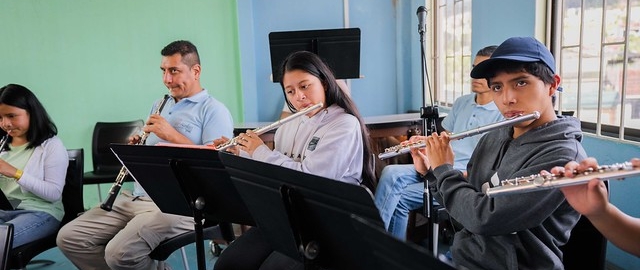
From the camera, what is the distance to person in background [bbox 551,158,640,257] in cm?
98

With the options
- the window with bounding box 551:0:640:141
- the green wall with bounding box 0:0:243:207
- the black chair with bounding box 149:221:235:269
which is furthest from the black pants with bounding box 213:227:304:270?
the green wall with bounding box 0:0:243:207

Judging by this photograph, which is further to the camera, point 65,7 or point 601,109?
point 65,7

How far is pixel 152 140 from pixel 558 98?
7.39 ft

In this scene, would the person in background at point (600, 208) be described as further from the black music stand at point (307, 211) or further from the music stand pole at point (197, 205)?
the music stand pole at point (197, 205)

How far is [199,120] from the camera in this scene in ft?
7.67

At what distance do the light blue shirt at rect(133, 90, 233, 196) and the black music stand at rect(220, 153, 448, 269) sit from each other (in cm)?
96

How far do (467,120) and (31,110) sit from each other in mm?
2312

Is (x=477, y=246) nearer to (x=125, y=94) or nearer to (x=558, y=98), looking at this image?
(x=558, y=98)

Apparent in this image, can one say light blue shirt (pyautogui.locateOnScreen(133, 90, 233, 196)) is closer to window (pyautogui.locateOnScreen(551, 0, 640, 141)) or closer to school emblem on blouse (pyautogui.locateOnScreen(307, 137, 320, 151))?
school emblem on blouse (pyautogui.locateOnScreen(307, 137, 320, 151))

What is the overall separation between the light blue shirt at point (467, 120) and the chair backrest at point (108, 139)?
236 centimetres

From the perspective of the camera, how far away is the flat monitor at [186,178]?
157 centimetres

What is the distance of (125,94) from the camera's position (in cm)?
392

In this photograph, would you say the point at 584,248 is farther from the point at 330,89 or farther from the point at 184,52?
the point at 184,52

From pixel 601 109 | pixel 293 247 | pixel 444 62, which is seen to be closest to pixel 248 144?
pixel 293 247
